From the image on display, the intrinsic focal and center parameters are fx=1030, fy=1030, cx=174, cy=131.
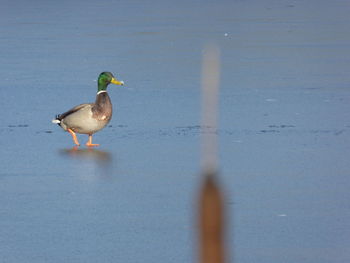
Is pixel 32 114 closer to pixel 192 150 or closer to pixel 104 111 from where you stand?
pixel 104 111

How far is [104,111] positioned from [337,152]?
6.20ft

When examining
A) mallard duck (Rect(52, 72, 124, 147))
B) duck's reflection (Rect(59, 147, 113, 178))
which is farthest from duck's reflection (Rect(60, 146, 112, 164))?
mallard duck (Rect(52, 72, 124, 147))

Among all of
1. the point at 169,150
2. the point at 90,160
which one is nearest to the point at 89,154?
the point at 90,160

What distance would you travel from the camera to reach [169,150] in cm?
790

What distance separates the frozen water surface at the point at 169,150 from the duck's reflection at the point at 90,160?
2 cm

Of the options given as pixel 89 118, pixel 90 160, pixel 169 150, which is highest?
pixel 89 118

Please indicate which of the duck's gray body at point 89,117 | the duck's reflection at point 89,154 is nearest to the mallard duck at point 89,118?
the duck's gray body at point 89,117

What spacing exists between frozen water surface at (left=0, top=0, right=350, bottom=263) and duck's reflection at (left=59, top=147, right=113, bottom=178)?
0.02 m

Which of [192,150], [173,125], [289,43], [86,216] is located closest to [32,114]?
[173,125]

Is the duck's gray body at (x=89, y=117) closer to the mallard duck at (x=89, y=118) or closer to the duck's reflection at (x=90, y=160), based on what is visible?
the mallard duck at (x=89, y=118)

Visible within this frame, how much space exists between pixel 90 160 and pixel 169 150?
62 centimetres

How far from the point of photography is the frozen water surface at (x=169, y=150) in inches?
202

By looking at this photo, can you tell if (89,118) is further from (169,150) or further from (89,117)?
(169,150)

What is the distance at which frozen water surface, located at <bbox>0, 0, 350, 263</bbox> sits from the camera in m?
5.13
